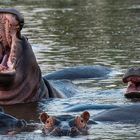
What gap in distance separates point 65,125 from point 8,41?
10.8ft

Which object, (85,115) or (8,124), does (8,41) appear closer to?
(8,124)

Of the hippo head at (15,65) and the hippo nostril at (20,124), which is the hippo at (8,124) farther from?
the hippo head at (15,65)

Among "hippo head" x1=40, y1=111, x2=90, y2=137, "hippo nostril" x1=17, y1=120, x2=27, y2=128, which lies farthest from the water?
"hippo nostril" x1=17, y1=120, x2=27, y2=128

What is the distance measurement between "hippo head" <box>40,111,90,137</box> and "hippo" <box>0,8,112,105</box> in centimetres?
264

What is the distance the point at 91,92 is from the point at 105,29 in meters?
11.9

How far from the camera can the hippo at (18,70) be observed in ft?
40.8

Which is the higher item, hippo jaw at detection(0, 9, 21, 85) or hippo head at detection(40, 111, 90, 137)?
hippo jaw at detection(0, 9, 21, 85)

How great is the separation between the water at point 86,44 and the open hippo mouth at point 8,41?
569 millimetres

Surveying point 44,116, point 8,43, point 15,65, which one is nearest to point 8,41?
point 8,43

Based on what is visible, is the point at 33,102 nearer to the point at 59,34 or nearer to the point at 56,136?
the point at 56,136

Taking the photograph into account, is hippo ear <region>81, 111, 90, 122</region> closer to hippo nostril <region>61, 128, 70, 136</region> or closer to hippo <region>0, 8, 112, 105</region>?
hippo nostril <region>61, 128, 70, 136</region>

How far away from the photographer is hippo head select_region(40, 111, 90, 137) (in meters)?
9.68

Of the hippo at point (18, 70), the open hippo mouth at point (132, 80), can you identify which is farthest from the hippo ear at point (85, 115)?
the open hippo mouth at point (132, 80)

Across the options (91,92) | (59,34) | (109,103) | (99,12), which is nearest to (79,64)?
(91,92)
